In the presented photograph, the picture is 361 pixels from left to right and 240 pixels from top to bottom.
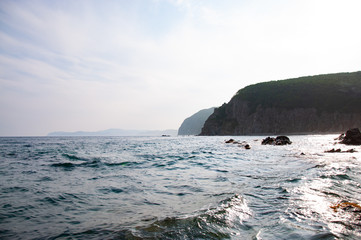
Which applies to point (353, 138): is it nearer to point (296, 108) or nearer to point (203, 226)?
point (203, 226)

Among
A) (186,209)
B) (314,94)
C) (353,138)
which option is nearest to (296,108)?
(314,94)

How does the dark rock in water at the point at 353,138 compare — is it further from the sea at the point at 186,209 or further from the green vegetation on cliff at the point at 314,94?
the green vegetation on cliff at the point at 314,94

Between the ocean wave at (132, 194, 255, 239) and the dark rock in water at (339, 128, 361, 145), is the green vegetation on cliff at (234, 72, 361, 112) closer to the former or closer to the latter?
the dark rock in water at (339, 128, 361, 145)

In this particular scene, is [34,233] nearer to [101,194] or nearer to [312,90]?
[101,194]

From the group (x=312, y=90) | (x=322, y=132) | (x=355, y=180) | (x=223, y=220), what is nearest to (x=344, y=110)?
(x=322, y=132)

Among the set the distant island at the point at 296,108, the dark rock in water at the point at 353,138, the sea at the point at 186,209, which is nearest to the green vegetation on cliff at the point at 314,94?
the distant island at the point at 296,108

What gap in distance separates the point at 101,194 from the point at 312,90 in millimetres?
128655

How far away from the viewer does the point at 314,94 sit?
111125mm

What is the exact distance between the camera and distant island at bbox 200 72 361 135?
99812 millimetres

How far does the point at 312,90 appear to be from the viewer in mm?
113688

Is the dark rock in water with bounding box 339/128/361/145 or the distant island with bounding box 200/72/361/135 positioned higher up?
the distant island with bounding box 200/72/361/135

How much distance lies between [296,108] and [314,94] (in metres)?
11.6

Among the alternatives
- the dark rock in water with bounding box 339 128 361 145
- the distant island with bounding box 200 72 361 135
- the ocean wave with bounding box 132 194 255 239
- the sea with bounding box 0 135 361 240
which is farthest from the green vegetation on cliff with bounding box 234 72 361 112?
the ocean wave with bounding box 132 194 255 239

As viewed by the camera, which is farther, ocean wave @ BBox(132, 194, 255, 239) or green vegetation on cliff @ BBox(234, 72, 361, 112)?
green vegetation on cliff @ BBox(234, 72, 361, 112)
